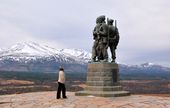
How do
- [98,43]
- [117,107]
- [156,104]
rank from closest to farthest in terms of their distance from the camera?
[117,107]
[156,104]
[98,43]

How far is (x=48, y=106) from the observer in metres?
16.5

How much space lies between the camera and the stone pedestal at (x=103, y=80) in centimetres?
1953

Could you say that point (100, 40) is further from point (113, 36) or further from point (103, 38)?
point (113, 36)

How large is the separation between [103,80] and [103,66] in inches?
29.1

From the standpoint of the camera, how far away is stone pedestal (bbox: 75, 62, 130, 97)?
19.5 meters

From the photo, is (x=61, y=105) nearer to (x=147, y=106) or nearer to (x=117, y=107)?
(x=117, y=107)

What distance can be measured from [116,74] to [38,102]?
4721 millimetres

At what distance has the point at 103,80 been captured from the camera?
774 inches

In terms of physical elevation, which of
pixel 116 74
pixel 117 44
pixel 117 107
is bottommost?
pixel 117 107

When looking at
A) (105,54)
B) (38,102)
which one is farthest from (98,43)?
(38,102)

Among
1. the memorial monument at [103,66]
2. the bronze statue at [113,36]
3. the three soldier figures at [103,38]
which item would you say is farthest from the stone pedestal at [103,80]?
the bronze statue at [113,36]

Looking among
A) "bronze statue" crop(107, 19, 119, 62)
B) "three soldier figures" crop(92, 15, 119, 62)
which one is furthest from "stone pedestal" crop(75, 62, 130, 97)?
"bronze statue" crop(107, 19, 119, 62)

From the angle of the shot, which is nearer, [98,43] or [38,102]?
[38,102]

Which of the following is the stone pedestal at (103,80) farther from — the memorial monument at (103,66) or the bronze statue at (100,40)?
the bronze statue at (100,40)
